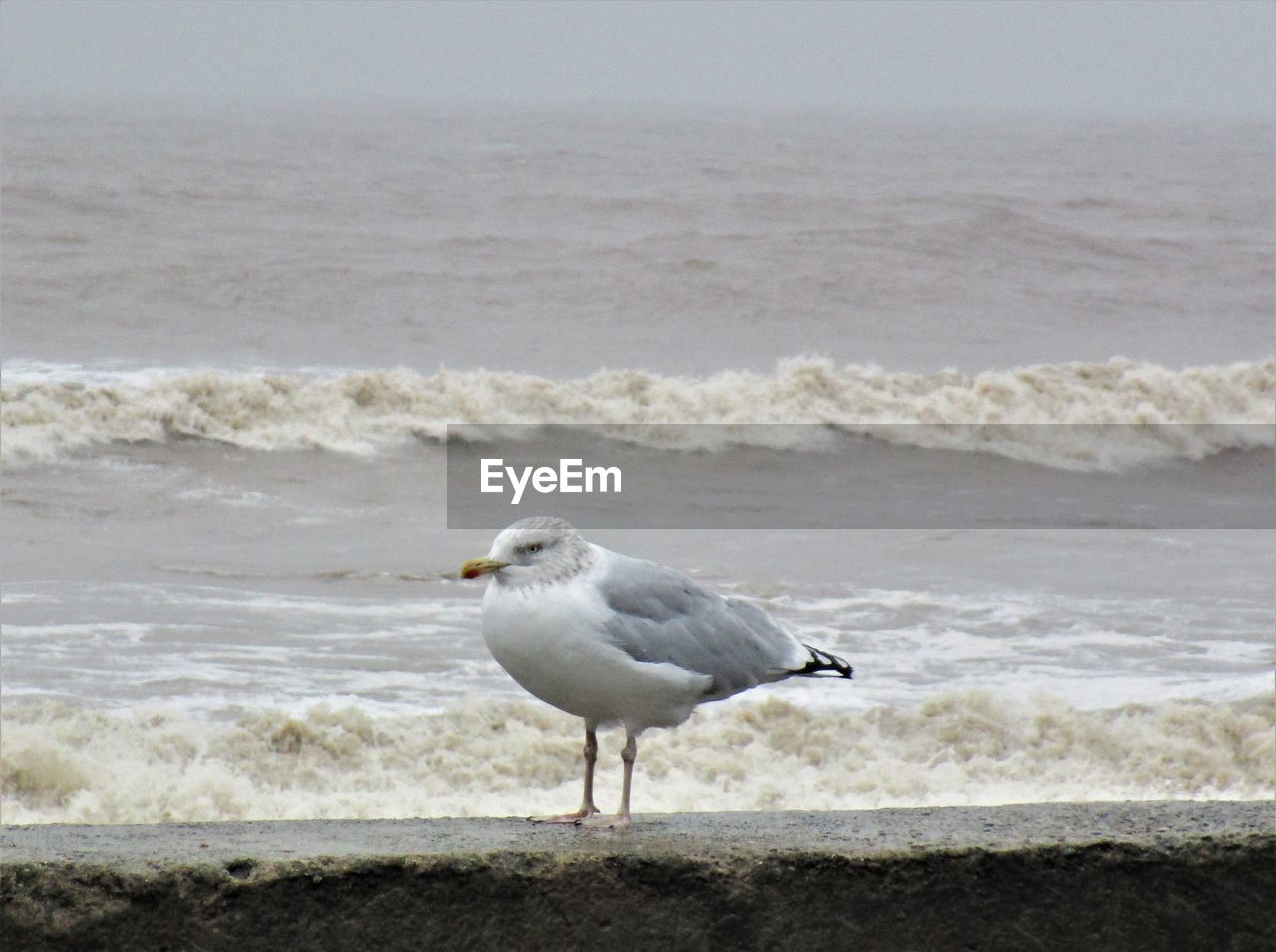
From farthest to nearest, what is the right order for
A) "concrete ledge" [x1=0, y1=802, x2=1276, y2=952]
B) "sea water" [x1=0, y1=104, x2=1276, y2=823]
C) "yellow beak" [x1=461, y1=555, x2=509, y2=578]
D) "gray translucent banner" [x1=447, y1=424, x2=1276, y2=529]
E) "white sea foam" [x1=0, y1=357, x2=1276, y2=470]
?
"white sea foam" [x1=0, y1=357, x2=1276, y2=470] → "gray translucent banner" [x1=447, y1=424, x2=1276, y2=529] → "sea water" [x1=0, y1=104, x2=1276, y2=823] → "concrete ledge" [x1=0, y1=802, x2=1276, y2=952] → "yellow beak" [x1=461, y1=555, x2=509, y2=578]

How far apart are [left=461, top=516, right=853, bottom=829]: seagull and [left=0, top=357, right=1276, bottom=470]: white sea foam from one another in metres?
6.53

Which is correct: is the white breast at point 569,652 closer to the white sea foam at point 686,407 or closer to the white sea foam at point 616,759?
the white sea foam at point 616,759

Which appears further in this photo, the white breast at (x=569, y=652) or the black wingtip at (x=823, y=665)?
the black wingtip at (x=823, y=665)

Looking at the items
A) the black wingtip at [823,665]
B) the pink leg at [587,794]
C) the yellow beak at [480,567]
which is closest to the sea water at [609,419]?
the pink leg at [587,794]

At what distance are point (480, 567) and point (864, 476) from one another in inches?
294

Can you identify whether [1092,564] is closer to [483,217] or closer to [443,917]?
[443,917]

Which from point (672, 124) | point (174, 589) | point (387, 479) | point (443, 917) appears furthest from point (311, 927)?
point (672, 124)

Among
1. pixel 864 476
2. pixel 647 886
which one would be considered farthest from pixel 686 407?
pixel 647 886

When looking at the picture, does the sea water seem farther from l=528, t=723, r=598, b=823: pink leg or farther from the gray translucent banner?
l=528, t=723, r=598, b=823: pink leg

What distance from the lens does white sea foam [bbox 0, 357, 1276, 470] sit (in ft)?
27.3

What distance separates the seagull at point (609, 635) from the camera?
1754mm

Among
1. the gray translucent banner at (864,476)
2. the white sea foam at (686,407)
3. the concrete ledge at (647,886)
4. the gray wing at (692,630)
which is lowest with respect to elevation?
the gray translucent banner at (864,476)

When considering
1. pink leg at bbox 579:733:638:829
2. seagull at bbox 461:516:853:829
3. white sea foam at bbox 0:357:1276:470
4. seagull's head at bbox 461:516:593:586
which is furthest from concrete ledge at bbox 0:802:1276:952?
white sea foam at bbox 0:357:1276:470

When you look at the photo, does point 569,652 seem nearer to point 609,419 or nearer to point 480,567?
point 480,567
